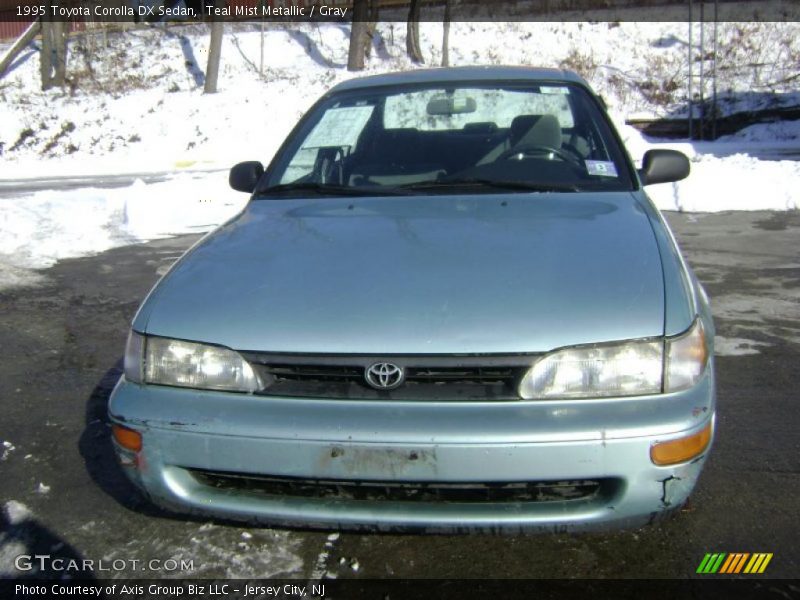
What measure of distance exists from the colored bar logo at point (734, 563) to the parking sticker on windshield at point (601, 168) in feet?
5.22

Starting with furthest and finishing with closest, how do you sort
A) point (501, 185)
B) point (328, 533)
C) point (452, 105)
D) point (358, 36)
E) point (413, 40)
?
1. point (413, 40)
2. point (358, 36)
3. point (452, 105)
4. point (501, 185)
5. point (328, 533)

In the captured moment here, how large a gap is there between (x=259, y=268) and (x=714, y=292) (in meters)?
3.99

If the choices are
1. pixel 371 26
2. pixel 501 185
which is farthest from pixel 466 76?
pixel 371 26

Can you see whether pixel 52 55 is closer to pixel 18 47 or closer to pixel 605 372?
pixel 18 47

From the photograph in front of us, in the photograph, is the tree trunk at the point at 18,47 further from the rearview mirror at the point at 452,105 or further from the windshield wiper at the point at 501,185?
the windshield wiper at the point at 501,185

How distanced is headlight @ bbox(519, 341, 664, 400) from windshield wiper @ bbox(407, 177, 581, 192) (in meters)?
1.21

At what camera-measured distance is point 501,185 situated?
3441mm

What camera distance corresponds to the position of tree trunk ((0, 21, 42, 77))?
2697cm

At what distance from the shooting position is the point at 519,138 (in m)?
3.79

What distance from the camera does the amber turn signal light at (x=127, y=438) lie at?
2445 millimetres

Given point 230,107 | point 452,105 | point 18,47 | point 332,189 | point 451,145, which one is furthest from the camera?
point 18,47

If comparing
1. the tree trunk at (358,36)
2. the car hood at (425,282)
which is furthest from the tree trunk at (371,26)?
the car hood at (425,282)

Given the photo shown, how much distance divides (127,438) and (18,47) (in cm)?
2940

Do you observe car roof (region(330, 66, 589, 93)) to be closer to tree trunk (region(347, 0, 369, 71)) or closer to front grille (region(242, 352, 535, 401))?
front grille (region(242, 352, 535, 401))
